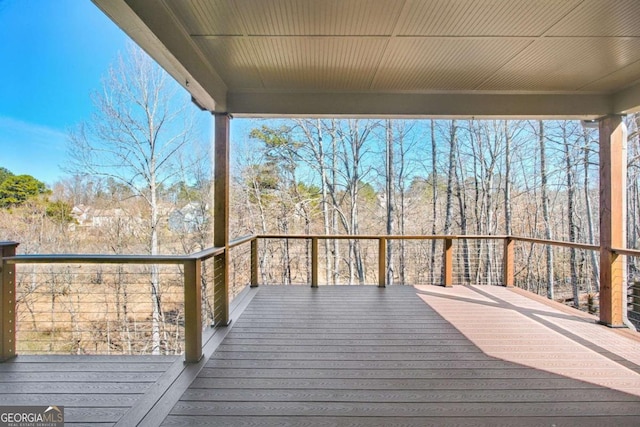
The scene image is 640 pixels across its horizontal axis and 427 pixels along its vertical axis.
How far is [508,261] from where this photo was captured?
4.87 meters

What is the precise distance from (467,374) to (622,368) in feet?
4.15

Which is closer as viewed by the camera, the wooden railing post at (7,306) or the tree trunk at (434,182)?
the wooden railing post at (7,306)

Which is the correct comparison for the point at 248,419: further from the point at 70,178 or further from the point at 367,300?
the point at 70,178

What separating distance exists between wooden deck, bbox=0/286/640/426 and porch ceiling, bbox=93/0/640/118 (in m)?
2.26

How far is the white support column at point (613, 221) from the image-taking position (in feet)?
10.5

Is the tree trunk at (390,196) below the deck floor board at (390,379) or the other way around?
the other way around

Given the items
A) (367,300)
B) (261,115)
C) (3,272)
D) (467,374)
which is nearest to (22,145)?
(3,272)

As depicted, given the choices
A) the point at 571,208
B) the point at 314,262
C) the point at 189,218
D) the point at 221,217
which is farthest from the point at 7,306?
the point at 571,208

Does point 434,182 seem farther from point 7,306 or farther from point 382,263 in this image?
point 7,306

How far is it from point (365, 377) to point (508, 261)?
3.90 meters

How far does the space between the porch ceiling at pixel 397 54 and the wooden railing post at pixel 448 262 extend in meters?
2.21

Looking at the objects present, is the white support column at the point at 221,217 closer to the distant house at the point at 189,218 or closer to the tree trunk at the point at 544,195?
the distant house at the point at 189,218

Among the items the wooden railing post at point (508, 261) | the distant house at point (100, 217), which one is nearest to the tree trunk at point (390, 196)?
the wooden railing post at point (508, 261)

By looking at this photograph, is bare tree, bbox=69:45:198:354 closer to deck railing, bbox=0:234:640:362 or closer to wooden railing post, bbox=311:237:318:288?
deck railing, bbox=0:234:640:362
